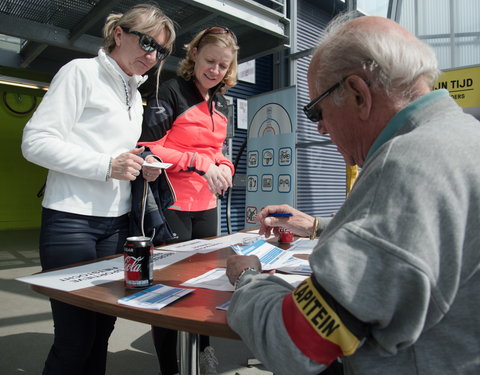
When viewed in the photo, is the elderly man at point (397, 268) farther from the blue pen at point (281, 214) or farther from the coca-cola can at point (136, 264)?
the blue pen at point (281, 214)

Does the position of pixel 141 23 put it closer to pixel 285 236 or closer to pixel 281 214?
pixel 281 214

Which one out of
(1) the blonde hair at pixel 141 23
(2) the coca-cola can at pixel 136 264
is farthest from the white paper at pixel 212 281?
(1) the blonde hair at pixel 141 23

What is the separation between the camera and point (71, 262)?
1.37 metres

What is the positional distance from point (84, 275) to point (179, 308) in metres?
0.43

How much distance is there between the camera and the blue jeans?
4.33ft

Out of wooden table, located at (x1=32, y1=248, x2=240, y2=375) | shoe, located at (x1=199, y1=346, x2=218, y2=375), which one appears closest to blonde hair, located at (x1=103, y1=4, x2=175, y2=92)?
wooden table, located at (x1=32, y1=248, x2=240, y2=375)

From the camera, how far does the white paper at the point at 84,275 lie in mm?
1068

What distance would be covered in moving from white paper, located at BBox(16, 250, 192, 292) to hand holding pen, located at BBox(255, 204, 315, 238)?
1.36ft

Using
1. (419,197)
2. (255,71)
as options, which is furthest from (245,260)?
(255,71)

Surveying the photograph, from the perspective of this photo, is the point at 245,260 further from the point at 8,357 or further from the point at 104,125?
the point at 8,357

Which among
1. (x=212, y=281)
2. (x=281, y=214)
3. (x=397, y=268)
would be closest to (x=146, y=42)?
(x=281, y=214)

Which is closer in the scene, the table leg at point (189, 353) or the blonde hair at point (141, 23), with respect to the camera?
the table leg at point (189, 353)

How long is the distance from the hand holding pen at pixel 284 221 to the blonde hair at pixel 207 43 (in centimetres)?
85

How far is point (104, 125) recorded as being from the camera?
4.85 feet
